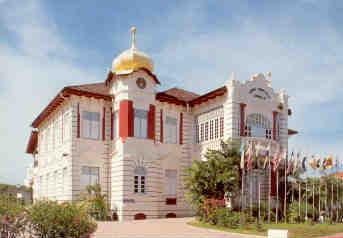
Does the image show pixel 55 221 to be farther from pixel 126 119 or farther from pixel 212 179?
pixel 126 119

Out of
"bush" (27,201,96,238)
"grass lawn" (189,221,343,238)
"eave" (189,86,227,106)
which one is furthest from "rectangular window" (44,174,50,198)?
"bush" (27,201,96,238)

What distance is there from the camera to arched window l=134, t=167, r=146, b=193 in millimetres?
29109

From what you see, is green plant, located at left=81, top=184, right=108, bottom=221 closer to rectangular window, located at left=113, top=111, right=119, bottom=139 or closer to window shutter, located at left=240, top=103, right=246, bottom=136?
rectangular window, located at left=113, top=111, right=119, bottom=139

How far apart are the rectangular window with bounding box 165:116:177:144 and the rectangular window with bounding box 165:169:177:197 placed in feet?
6.82

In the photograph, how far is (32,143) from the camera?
4678cm

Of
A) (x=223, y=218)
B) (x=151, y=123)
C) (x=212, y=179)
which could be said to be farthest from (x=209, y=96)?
(x=223, y=218)

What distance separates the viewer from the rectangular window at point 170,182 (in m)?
31.6

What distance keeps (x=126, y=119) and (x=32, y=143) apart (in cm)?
2107

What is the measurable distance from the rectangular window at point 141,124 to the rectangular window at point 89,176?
352 cm

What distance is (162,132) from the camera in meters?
31.6

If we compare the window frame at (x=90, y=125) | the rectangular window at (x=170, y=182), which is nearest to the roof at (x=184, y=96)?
the window frame at (x=90, y=125)

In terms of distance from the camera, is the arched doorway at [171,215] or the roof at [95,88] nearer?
the roof at [95,88]

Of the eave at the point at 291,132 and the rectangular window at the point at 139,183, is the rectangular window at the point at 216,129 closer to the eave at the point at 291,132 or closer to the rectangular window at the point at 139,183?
the rectangular window at the point at 139,183

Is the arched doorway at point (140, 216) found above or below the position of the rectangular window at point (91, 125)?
below
